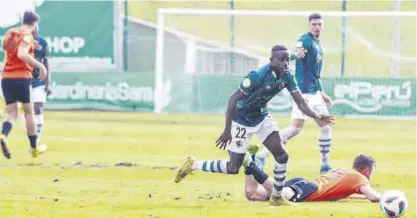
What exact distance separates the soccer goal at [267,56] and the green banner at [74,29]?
2.05 meters

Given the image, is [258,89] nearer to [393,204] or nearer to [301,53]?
[393,204]

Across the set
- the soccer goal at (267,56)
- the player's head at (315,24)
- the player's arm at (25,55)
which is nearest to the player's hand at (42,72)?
the player's arm at (25,55)

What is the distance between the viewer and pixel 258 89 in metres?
12.1

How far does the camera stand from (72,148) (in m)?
19.8

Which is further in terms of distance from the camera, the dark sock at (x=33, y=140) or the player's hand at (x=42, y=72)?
the dark sock at (x=33, y=140)

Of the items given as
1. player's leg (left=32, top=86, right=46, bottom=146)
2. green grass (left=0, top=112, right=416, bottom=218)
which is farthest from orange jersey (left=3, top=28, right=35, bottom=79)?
player's leg (left=32, top=86, right=46, bottom=146)

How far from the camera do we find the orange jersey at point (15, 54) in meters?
17.0

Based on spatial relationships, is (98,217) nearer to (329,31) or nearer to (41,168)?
(41,168)

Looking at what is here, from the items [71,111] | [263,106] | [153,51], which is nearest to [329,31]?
[153,51]

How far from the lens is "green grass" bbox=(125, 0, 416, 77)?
102 ft

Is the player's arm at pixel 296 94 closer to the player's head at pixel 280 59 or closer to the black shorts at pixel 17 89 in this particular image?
the player's head at pixel 280 59

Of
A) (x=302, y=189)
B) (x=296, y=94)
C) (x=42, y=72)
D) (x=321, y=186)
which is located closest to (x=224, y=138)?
(x=296, y=94)

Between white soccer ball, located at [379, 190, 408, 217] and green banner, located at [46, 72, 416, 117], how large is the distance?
18479 millimetres

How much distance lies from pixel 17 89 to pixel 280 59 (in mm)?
6573
